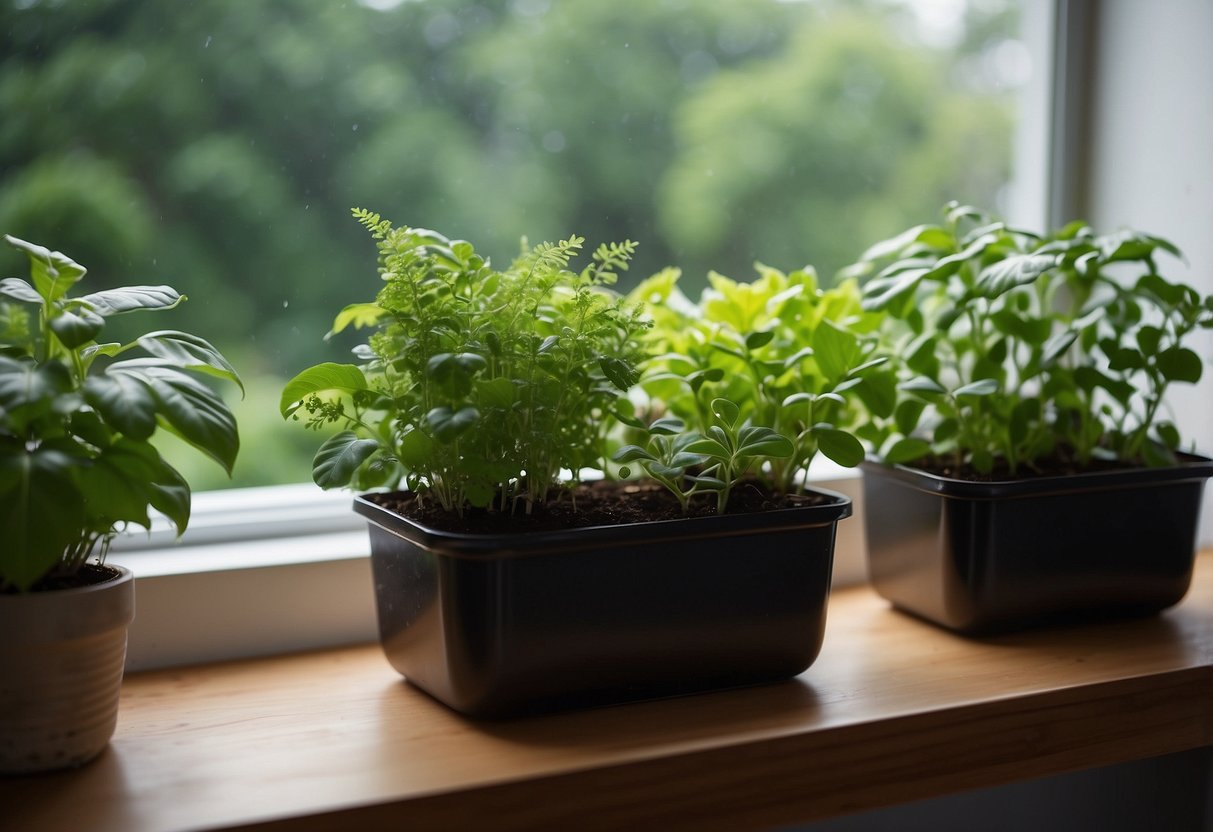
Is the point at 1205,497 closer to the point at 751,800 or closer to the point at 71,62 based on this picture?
the point at 751,800

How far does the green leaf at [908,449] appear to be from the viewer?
1.08m

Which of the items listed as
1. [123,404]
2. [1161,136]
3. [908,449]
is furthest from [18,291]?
[1161,136]

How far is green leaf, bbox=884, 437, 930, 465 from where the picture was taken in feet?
3.53

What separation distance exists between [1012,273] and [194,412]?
75cm

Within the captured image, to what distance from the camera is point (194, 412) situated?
0.75 meters

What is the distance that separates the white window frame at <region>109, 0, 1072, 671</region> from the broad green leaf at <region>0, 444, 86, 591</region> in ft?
1.03

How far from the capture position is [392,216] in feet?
4.16

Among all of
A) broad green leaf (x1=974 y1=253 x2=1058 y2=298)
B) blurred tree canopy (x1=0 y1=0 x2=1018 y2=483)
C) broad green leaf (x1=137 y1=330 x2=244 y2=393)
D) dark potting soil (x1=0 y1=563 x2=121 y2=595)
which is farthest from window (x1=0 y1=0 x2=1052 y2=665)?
broad green leaf (x1=974 y1=253 x2=1058 y2=298)

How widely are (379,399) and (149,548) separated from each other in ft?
1.28

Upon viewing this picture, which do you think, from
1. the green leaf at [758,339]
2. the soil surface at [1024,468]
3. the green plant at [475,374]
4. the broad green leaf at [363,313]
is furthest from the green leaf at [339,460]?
the soil surface at [1024,468]

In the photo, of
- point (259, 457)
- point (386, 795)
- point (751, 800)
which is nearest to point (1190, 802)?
point (751, 800)

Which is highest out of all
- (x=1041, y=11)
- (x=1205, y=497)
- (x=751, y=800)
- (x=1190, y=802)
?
(x=1041, y=11)

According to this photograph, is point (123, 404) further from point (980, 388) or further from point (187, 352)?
point (980, 388)

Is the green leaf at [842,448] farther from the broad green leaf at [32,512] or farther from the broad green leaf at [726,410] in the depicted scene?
the broad green leaf at [32,512]
